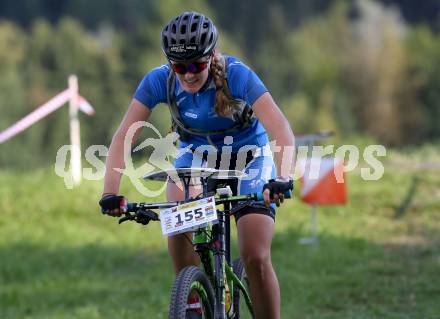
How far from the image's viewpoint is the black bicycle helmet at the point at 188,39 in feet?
17.6

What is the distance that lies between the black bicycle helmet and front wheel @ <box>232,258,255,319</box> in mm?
1454

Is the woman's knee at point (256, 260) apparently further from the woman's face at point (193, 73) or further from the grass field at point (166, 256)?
the grass field at point (166, 256)

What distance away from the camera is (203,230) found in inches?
212

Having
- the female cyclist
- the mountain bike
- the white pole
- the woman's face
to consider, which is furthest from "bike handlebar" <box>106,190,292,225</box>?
the white pole

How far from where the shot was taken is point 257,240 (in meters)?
5.61

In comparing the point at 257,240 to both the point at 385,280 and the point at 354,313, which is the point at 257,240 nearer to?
the point at 354,313

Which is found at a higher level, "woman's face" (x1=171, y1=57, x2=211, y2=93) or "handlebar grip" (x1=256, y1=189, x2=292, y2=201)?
"woman's face" (x1=171, y1=57, x2=211, y2=93)

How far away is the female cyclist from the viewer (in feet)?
17.9

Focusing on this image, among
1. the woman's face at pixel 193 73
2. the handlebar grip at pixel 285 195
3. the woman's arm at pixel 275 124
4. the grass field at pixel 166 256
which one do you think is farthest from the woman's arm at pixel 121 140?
the grass field at pixel 166 256

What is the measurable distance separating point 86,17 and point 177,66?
12153 cm

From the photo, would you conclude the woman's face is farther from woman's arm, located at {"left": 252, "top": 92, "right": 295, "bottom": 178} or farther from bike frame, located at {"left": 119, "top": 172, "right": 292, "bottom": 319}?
bike frame, located at {"left": 119, "top": 172, "right": 292, "bottom": 319}

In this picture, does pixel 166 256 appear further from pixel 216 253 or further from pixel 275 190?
pixel 275 190

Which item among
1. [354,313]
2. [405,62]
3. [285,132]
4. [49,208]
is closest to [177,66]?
[285,132]

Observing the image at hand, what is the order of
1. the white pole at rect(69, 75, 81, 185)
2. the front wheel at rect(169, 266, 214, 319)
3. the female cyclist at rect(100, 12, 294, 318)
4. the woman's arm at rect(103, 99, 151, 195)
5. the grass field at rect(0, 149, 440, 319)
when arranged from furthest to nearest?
1. the white pole at rect(69, 75, 81, 185)
2. the grass field at rect(0, 149, 440, 319)
3. the woman's arm at rect(103, 99, 151, 195)
4. the female cyclist at rect(100, 12, 294, 318)
5. the front wheel at rect(169, 266, 214, 319)
